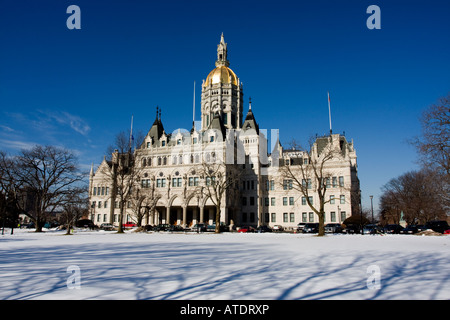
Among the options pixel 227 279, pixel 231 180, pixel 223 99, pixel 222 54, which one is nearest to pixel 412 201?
pixel 231 180

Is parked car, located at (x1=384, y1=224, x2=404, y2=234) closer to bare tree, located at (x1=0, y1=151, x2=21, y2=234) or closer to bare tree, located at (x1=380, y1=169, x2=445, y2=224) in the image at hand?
bare tree, located at (x1=380, y1=169, x2=445, y2=224)

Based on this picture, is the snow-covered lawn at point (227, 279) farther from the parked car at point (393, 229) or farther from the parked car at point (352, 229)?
the parked car at point (352, 229)

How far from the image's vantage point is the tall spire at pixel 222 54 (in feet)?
284

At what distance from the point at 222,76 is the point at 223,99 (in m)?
6.45

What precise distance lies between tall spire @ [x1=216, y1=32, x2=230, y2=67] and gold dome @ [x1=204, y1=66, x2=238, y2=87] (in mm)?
3440

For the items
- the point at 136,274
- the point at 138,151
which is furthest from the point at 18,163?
the point at 136,274

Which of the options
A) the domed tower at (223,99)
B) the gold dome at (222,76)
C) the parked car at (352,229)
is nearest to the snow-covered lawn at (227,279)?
the parked car at (352,229)

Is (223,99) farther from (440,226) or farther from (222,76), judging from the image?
(440,226)

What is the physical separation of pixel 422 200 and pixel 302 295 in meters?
63.3

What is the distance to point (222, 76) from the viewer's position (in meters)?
80.8

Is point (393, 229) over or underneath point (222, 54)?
underneath

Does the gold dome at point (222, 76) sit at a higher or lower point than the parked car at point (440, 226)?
higher

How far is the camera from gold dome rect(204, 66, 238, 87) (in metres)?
80.3
